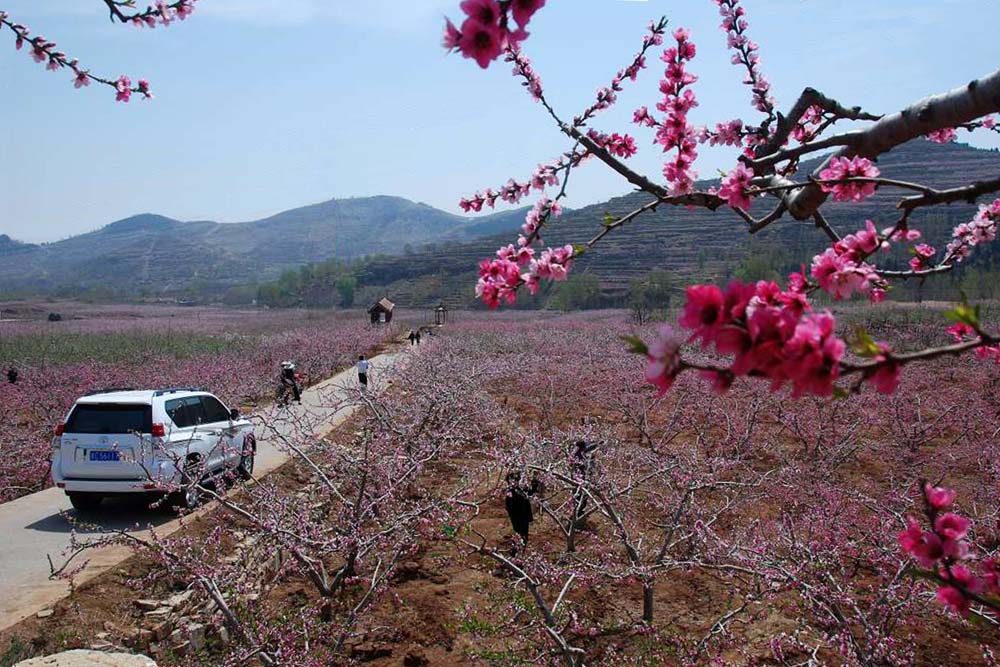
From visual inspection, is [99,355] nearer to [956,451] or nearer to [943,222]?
[956,451]

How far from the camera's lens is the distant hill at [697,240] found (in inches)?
2564

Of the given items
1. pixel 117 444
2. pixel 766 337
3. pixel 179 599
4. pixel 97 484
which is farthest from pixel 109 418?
pixel 766 337

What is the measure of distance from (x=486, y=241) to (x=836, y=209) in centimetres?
5811

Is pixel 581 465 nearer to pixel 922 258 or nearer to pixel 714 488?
pixel 714 488

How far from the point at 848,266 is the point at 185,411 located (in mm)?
8112

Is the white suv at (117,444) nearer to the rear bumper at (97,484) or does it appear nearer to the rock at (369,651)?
the rear bumper at (97,484)

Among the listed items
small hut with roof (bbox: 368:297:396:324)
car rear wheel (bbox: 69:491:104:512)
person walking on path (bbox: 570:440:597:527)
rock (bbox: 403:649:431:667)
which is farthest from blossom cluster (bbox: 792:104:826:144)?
small hut with roof (bbox: 368:297:396:324)

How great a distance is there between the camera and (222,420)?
908 centimetres

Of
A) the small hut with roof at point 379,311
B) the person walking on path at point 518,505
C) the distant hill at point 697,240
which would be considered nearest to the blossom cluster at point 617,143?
the person walking on path at point 518,505

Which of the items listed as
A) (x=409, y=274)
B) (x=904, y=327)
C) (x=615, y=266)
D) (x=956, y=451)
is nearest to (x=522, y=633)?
(x=956, y=451)

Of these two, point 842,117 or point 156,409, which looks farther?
point 156,409

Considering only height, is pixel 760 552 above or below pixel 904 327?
above

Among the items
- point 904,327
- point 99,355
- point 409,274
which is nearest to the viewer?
point 99,355

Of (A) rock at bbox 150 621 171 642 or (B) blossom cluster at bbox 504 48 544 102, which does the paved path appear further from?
(B) blossom cluster at bbox 504 48 544 102
